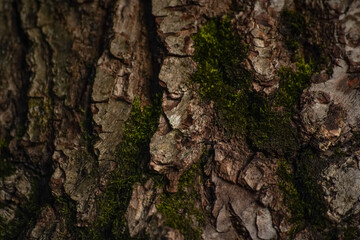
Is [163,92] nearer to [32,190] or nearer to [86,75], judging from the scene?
[86,75]

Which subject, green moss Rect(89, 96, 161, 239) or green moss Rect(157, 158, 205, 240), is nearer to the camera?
green moss Rect(157, 158, 205, 240)

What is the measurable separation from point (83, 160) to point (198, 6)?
259 centimetres

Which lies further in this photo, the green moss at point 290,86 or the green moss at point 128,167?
the green moss at point 128,167

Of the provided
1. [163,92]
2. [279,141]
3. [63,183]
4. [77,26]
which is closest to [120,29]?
[77,26]

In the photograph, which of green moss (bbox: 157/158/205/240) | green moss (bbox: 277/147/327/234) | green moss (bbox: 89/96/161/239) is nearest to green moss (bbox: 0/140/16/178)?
green moss (bbox: 89/96/161/239)

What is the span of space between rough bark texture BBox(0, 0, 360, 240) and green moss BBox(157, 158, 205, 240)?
1cm

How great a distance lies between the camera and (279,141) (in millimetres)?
3898

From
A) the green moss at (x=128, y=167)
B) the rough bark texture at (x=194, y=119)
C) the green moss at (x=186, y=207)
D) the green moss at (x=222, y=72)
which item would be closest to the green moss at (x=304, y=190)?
the rough bark texture at (x=194, y=119)

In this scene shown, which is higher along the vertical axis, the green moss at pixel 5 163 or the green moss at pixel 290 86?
the green moss at pixel 290 86

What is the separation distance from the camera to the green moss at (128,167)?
13.3 feet

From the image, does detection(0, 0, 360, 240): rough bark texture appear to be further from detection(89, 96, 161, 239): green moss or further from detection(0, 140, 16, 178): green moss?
detection(0, 140, 16, 178): green moss

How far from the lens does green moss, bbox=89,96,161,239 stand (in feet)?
13.3

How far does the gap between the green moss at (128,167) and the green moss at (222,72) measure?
2.31 feet

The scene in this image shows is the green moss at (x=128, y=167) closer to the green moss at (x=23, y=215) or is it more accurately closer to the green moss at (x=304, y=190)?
the green moss at (x=23, y=215)
